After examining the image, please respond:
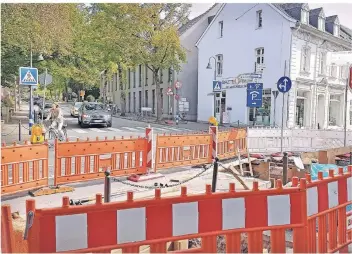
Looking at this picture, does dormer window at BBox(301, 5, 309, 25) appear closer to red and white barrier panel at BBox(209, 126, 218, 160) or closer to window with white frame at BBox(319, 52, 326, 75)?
window with white frame at BBox(319, 52, 326, 75)

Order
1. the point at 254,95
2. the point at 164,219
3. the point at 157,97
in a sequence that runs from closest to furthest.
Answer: the point at 164,219, the point at 254,95, the point at 157,97

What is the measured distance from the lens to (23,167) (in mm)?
4051

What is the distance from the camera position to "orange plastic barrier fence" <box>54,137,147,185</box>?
4.52 m

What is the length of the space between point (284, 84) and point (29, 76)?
3946 millimetres

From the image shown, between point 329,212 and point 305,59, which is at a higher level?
point 305,59

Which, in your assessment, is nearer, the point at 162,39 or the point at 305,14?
the point at 305,14

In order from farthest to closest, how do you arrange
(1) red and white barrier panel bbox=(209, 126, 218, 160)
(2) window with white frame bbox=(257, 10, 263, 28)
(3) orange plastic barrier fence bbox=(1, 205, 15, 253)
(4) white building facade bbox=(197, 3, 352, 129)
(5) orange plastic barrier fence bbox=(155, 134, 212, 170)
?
1. (1) red and white barrier panel bbox=(209, 126, 218, 160)
2. (4) white building facade bbox=(197, 3, 352, 129)
3. (5) orange plastic barrier fence bbox=(155, 134, 212, 170)
4. (2) window with white frame bbox=(257, 10, 263, 28)
5. (3) orange plastic barrier fence bbox=(1, 205, 15, 253)

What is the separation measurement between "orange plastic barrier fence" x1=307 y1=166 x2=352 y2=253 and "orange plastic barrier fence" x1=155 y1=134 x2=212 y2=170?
10.7 ft

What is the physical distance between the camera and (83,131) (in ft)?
34.7

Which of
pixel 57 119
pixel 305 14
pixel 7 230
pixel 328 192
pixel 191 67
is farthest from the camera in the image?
pixel 57 119

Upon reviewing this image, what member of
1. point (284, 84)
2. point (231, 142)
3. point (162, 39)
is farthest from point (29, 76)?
point (231, 142)

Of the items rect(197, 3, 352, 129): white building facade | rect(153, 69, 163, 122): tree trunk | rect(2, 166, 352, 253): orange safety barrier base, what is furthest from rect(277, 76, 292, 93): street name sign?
rect(2, 166, 352, 253): orange safety barrier base

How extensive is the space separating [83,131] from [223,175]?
601cm

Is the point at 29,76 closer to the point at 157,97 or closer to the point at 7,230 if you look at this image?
the point at 157,97
